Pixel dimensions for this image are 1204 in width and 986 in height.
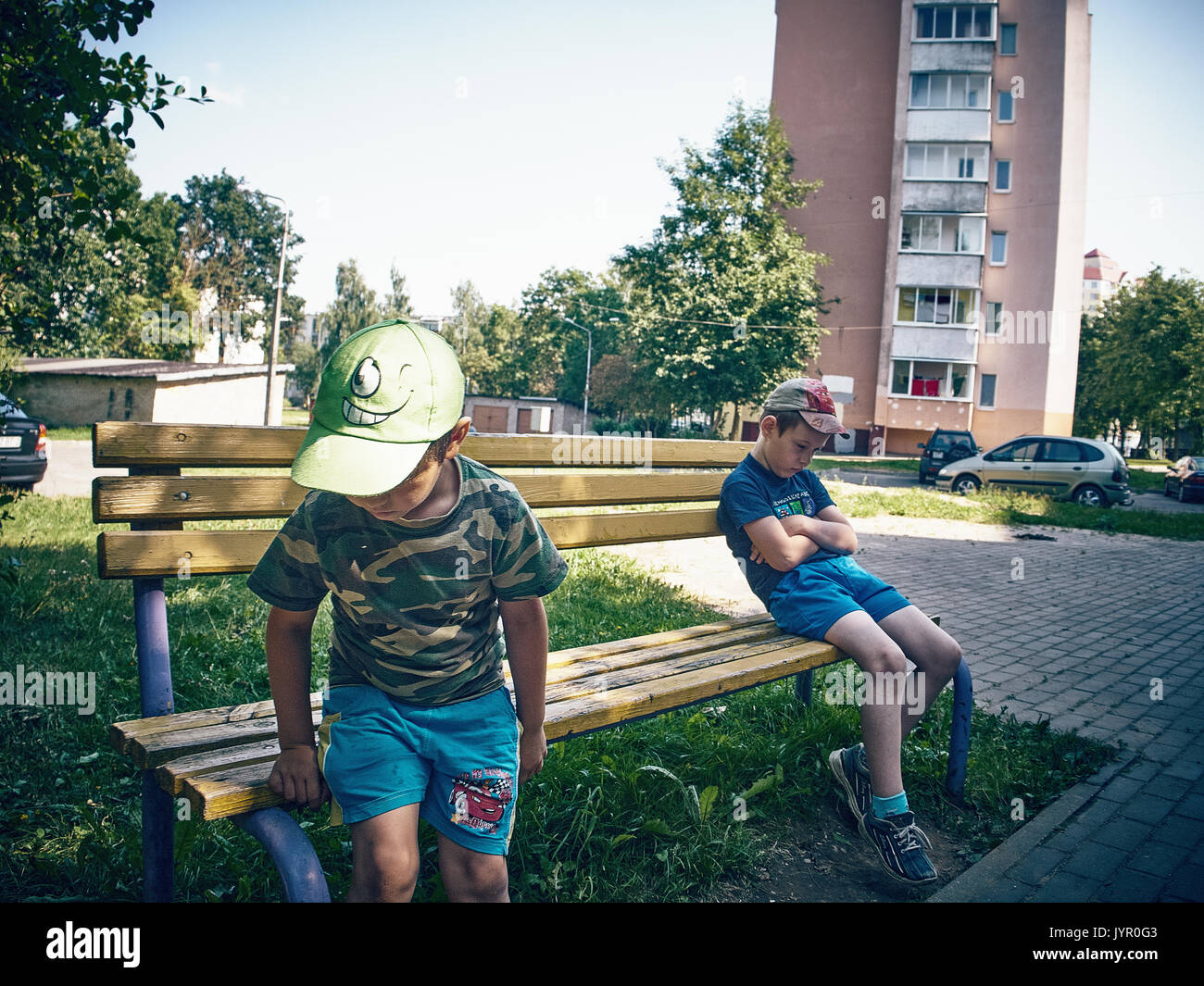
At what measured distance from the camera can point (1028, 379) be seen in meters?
40.3

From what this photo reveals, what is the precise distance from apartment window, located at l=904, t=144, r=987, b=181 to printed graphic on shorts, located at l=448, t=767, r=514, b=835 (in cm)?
4420

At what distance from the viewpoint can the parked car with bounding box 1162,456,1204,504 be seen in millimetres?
22859

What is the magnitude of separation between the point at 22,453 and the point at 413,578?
1288 centimetres

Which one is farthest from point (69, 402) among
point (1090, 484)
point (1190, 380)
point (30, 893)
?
point (1190, 380)

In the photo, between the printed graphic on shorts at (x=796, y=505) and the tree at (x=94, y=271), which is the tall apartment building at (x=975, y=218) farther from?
the printed graphic on shorts at (x=796, y=505)

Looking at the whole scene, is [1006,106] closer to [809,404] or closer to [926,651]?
[809,404]

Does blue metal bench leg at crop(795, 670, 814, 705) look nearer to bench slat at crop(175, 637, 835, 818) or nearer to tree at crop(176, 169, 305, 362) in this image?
bench slat at crop(175, 637, 835, 818)

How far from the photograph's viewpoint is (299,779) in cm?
186

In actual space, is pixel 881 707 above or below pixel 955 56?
below

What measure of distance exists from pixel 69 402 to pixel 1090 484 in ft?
114

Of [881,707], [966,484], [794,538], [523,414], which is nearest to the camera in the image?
[881,707]

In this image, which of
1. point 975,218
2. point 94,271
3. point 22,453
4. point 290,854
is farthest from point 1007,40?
point 290,854

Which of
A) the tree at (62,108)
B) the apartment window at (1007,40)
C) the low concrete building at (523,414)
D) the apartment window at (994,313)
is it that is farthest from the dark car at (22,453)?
the apartment window at (1007,40)

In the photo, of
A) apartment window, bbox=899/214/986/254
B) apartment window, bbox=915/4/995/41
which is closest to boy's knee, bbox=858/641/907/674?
apartment window, bbox=899/214/986/254
